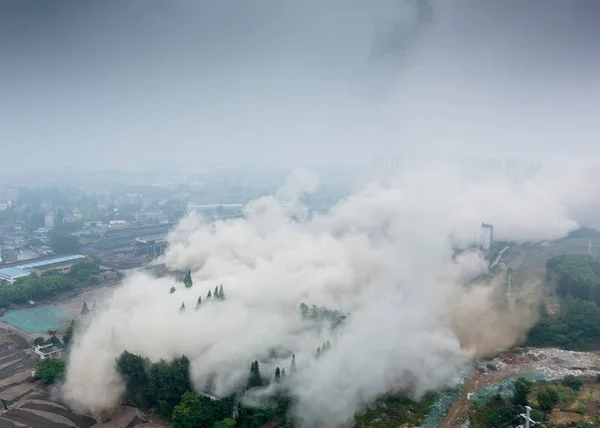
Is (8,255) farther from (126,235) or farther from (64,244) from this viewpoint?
(126,235)

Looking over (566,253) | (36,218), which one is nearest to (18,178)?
(36,218)

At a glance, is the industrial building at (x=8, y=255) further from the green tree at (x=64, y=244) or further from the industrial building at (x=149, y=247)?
the industrial building at (x=149, y=247)

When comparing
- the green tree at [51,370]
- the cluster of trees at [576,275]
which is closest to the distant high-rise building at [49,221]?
the green tree at [51,370]

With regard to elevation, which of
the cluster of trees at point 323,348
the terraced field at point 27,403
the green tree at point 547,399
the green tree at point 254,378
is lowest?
the terraced field at point 27,403

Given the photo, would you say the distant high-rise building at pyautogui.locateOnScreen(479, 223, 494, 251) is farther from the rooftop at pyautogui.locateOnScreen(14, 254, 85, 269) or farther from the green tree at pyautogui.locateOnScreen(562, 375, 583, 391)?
the rooftop at pyautogui.locateOnScreen(14, 254, 85, 269)

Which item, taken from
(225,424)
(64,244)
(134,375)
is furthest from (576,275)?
(64,244)

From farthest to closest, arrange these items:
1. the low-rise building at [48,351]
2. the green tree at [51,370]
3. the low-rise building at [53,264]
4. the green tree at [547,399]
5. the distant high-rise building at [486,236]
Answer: the distant high-rise building at [486,236]
the low-rise building at [53,264]
the low-rise building at [48,351]
the green tree at [51,370]
the green tree at [547,399]

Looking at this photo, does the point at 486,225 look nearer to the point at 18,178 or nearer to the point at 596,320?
the point at 596,320
